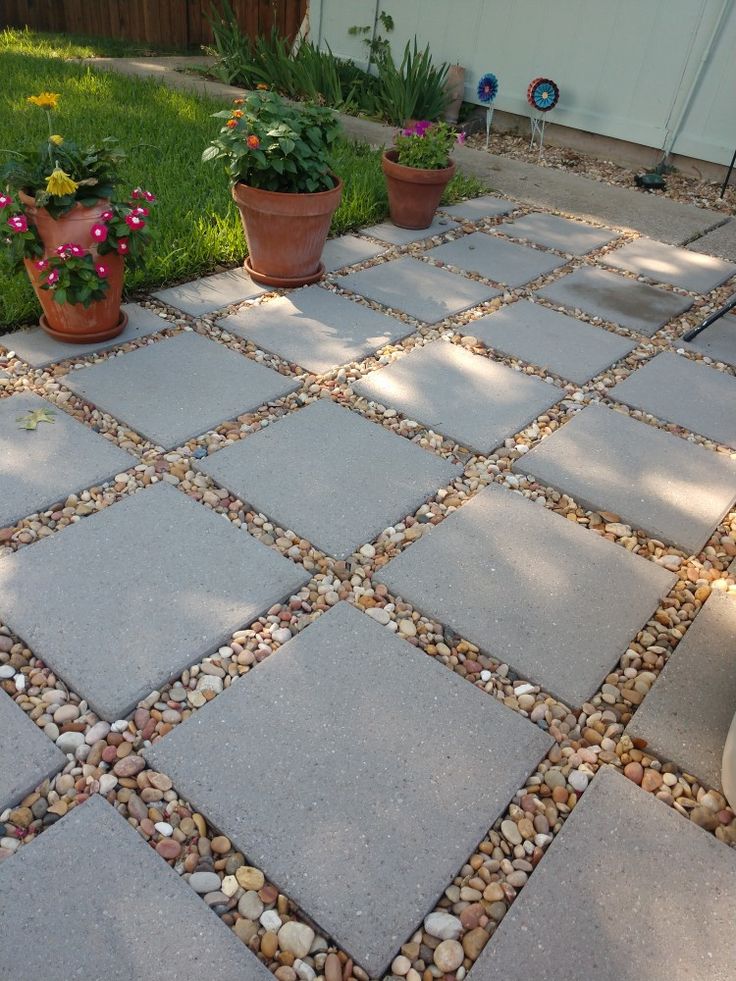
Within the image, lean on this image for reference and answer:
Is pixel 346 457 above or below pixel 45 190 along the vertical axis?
below

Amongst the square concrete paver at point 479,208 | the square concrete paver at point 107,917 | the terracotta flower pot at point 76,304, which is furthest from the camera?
the square concrete paver at point 479,208

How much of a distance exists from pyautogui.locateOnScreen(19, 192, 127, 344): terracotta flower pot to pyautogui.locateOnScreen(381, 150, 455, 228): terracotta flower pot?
5.79ft

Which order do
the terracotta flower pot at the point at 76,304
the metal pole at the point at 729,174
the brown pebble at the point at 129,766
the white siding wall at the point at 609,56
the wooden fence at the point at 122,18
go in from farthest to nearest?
the wooden fence at the point at 122,18, the white siding wall at the point at 609,56, the metal pole at the point at 729,174, the terracotta flower pot at the point at 76,304, the brown pebble at the point at 129,766

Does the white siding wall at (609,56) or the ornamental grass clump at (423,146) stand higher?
the white siding wall at (609,56)

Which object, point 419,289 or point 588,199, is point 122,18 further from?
point 419,289

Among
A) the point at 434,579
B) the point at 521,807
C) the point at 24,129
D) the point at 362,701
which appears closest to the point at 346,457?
the point at 434,579

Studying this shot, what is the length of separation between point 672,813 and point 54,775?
1.16 m

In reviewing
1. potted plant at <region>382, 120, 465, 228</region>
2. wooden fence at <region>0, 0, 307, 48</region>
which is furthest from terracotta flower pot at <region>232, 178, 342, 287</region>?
wooden fence at <region>0, 0, 307, 48</region>

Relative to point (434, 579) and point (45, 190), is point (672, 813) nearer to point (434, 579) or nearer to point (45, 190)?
point (434, 579)

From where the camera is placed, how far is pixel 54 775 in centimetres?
132

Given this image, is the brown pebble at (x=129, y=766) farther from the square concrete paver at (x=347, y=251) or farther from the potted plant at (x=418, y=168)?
the potted plant at (x=418, y=168)

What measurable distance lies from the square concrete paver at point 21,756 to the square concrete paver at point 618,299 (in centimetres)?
279

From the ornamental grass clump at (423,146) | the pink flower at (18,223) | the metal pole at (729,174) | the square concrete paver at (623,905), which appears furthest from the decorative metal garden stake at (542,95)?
the square concrete paver at (623,905)

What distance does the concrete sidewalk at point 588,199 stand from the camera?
425cm
